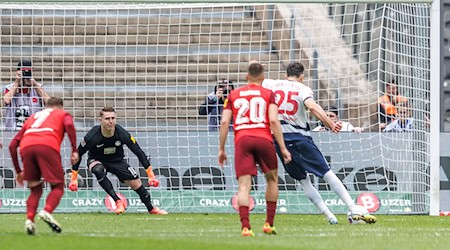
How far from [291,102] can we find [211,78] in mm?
6147

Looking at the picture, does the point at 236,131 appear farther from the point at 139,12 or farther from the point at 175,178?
the point at 139,12

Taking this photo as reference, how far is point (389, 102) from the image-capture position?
2073 cm

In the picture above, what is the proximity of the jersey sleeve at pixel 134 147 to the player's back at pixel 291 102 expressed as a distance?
3550 millimetres

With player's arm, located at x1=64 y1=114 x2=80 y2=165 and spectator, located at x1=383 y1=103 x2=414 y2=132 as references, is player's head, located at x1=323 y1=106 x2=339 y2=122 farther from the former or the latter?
player's arm, located at x1=64 y1=114 x2=80 y2=165

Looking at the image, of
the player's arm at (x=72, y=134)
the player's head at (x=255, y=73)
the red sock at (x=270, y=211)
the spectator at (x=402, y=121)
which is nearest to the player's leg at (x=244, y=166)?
the red sock at (x=270, y=211)

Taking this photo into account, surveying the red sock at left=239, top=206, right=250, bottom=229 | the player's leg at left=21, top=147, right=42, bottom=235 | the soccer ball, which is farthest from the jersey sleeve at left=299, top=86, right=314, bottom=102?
the player's leg at left=21, top=147, right=42, bottom=235

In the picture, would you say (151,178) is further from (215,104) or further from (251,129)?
(251,129)

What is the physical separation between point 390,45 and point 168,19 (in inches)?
159

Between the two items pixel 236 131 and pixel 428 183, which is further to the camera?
pixel 428 183

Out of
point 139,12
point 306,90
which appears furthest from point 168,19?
point 306,90

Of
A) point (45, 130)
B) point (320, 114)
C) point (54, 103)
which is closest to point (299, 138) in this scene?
point (320, 114)

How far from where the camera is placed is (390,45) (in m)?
20.6

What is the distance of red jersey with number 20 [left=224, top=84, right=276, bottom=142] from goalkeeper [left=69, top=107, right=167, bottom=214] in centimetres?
600

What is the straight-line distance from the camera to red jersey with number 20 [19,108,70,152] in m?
13.4
